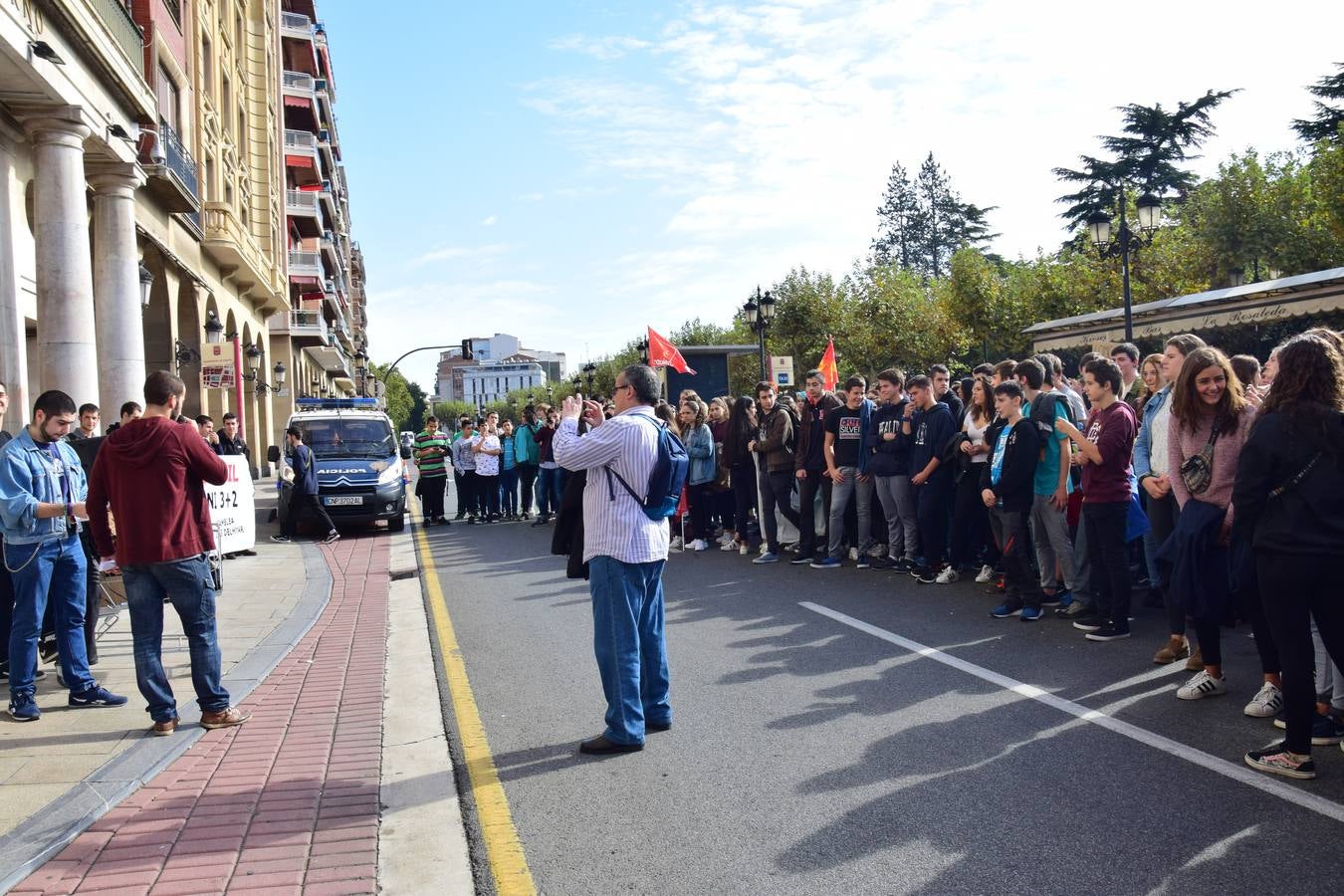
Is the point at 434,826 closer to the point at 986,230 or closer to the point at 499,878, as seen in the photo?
the point at 499,878

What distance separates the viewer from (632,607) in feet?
17.0

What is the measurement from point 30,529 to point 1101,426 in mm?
6966

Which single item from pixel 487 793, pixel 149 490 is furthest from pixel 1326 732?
pixel 149 490

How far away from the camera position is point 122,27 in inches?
646

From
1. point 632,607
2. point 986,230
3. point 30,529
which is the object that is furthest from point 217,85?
point 986,230

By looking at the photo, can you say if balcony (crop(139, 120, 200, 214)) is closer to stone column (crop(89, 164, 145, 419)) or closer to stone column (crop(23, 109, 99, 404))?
stone column (crop(89, 164, 145, 419))

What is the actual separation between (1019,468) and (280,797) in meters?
5.93

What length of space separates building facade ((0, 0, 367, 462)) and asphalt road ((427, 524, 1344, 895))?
33.0ft

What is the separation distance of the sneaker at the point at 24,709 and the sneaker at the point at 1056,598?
7.08 metres

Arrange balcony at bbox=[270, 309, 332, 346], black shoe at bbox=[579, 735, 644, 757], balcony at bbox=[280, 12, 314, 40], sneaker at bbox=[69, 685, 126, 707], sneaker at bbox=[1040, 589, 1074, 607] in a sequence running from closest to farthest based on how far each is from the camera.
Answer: black shoe at bbox=[579, 735, 644, 757] < sneaker at bbox=[69, 685, 126, 707] < sneaker at bbox=[1040, 589, 1074, 607] < balcony at bbox=[270, 309, 332, 346] < balcony at bbox=[280, 12, 314, 40]

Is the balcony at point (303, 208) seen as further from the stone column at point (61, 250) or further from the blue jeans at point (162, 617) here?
the blue jeans at point (162, 617)

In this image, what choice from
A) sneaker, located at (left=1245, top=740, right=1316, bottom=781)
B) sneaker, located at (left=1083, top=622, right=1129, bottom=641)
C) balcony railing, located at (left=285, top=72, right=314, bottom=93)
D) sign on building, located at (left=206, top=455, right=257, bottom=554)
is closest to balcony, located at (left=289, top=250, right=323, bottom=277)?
balcony railing, located at (left=285, top=72, right=314, bottom=93)

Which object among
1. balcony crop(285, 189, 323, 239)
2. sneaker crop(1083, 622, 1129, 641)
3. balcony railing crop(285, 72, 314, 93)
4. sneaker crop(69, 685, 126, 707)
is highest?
balcony railing crop(285, 72, 314, 93)

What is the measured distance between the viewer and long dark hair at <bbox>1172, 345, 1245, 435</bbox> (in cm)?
544
